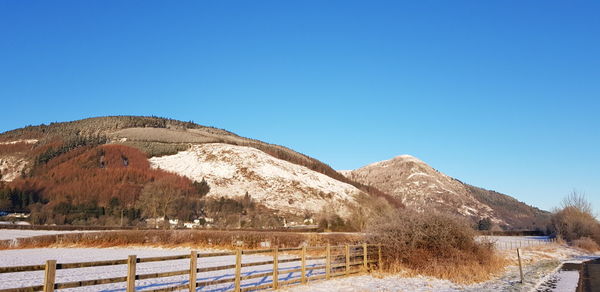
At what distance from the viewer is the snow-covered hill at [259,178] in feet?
416

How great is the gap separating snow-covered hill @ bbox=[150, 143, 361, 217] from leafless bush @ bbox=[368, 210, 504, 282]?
93.8 m

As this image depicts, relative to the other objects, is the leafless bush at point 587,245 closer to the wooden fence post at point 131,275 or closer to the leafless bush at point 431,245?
the leafless bush at point 431,245

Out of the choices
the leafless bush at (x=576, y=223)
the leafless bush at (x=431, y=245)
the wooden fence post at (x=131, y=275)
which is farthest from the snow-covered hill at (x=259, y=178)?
the wooden fence post at (x=131, y=275)

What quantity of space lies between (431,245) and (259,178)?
115934 mm

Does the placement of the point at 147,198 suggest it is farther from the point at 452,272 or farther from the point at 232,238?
the point at 452,272

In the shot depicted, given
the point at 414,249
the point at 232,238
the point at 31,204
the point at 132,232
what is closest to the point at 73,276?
the point at 414,249

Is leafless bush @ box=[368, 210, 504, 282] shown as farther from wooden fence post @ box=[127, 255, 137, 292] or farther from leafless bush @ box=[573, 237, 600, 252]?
leafless bush @ box=[573, 237, 600, 252]

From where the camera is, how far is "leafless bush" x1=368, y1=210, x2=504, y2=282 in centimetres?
2358

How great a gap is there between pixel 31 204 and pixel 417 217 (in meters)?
110

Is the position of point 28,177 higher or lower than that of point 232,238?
higher

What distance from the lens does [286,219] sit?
113 m

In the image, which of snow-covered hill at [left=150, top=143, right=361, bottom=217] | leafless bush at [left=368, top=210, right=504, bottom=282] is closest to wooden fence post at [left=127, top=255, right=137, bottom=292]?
leafless bush at [left=368, top=210, right=504, bottom=282]

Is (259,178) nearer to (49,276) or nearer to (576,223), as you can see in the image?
(576,223)

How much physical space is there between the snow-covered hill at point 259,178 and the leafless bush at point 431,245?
3693 inches
